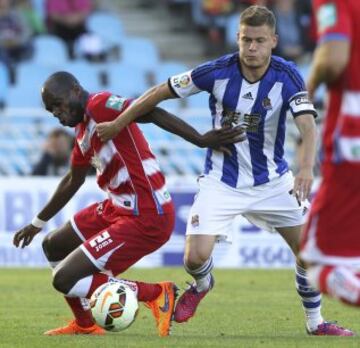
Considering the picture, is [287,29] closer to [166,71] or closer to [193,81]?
[166,71]

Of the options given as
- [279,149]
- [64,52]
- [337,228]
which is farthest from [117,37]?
[337,228]

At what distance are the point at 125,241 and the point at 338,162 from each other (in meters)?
2.89

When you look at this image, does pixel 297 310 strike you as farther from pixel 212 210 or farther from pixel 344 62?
pixel 344 62

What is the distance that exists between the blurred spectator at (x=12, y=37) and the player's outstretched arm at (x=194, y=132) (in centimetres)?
1198

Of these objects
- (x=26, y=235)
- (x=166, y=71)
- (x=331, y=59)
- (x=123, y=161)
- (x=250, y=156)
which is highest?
(x=331, y=59)

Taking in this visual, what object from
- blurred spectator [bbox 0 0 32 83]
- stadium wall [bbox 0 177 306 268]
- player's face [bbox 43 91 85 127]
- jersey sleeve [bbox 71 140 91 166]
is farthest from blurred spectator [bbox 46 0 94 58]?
player's face [bbox 43 91 85 127]

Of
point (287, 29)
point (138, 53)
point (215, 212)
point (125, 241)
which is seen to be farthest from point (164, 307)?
point (138, 53)

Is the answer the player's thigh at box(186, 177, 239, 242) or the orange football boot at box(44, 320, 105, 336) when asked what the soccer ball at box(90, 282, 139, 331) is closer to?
the orange football boot at box(44, 320, 105, 336)

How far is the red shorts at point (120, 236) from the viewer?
8977 millimetres

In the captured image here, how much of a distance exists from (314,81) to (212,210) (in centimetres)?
311

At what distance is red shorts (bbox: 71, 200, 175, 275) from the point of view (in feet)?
29.5

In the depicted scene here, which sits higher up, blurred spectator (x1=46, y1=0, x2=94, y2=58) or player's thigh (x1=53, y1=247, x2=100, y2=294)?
player's thigh (x1=53, y1=247, x2=100, y2=294)

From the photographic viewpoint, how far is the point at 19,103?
20.3 m

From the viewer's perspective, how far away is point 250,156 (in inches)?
367
